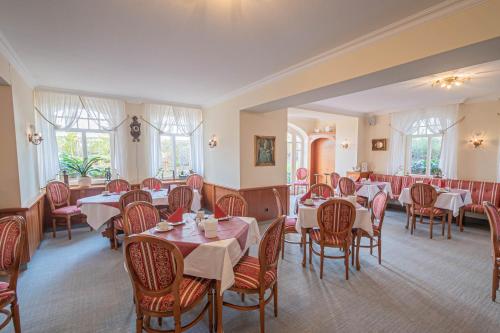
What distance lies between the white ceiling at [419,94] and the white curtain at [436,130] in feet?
0.64

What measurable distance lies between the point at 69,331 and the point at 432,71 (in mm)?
4417

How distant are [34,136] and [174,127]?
2749mm

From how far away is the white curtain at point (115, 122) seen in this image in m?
5.35

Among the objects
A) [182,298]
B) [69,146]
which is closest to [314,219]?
[182,298]

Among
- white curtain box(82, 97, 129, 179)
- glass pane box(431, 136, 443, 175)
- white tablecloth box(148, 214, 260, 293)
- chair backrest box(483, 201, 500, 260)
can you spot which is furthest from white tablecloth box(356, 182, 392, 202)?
white curtain box(82, 97, 129, 179)

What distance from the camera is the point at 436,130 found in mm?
6105

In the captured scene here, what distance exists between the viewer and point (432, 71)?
8.81 feet

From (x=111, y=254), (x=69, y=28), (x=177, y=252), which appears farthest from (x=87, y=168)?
(x=177, y=252)

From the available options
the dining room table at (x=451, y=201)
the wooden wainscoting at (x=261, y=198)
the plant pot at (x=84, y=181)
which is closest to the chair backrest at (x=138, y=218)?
the wooden wainscoting at (x=261, y=198)

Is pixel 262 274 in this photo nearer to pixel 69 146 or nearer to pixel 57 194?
pixel 57 194

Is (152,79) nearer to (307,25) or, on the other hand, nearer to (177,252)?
(307,25)

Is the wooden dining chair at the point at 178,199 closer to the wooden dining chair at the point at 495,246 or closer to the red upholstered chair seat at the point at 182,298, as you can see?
the red upholstered chair seat at the point at 182,298

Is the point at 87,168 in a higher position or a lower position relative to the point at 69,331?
higher

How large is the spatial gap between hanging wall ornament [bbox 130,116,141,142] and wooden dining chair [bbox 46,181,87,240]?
169 centimetres
